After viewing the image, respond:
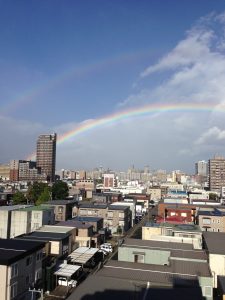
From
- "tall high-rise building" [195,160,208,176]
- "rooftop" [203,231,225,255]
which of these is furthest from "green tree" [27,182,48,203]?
"tall high-rise building" [195,160,208,176]

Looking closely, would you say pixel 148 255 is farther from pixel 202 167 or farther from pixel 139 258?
pixel 202 167

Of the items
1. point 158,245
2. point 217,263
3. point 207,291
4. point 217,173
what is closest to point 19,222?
point 158,245

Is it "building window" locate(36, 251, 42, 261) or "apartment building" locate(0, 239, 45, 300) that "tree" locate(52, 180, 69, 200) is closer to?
"building window" locate(36, 251, 42, 261)

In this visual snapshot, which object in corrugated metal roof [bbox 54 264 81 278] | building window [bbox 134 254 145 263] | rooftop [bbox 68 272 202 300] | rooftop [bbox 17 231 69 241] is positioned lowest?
corrugated metal roof [bbox 54 264 81 278]

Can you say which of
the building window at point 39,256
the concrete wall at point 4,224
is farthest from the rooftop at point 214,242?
the concrete wall at point 4,224

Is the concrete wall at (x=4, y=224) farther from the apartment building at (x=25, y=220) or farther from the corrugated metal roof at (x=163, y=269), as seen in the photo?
the corrugated metal roof at (x=163, y=269)

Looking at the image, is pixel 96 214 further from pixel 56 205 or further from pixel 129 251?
pixel 129 251
